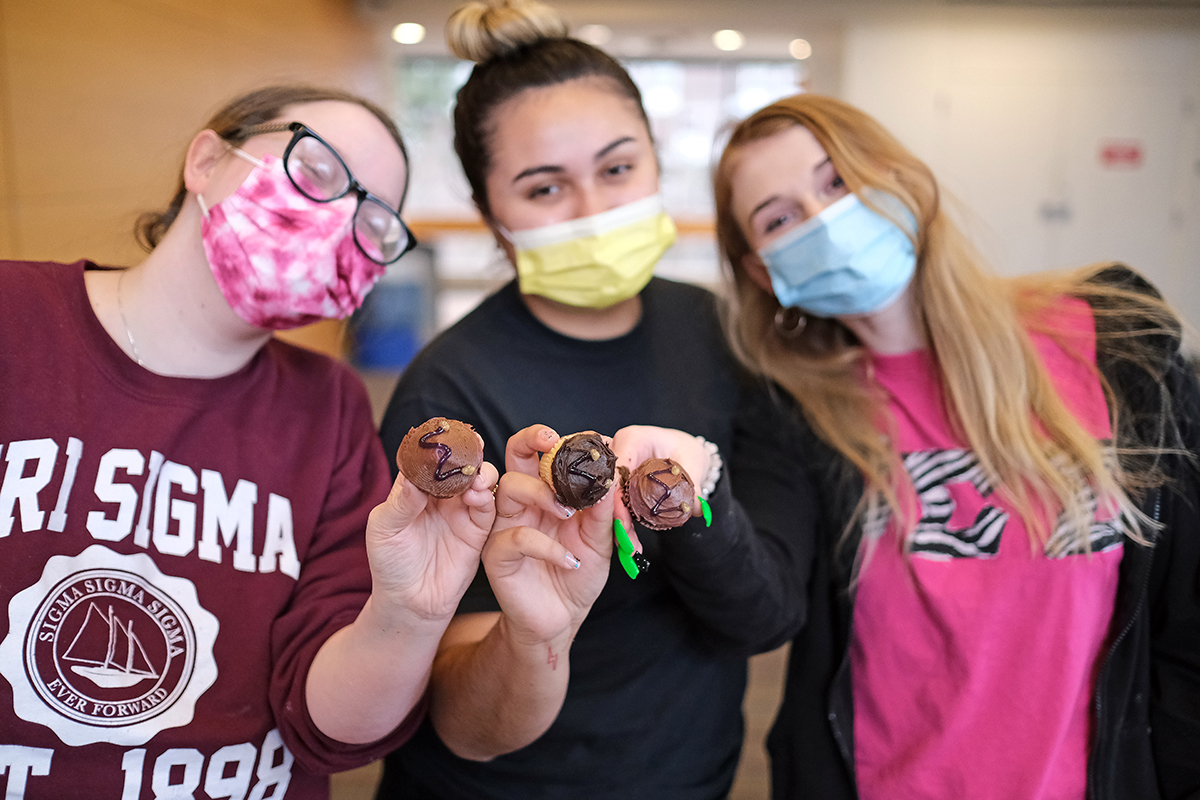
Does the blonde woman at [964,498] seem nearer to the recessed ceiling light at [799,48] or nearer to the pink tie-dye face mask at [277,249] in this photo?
the pink tie-dye face mask at [277,249]

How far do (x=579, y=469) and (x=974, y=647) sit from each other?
90 centimetres

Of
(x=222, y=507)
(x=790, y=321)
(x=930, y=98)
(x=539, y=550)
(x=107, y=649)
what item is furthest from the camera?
(x=930, y=98)

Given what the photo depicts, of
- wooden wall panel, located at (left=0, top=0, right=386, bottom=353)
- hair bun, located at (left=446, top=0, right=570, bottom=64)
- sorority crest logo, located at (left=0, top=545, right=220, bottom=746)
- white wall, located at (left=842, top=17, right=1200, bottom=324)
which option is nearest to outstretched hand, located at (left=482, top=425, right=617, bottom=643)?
sorority crest logo, located at (left=0, top=545, right=220, bottom=746)

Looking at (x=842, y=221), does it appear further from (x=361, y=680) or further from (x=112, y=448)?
(x=112, y=448)

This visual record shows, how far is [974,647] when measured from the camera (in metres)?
1.35

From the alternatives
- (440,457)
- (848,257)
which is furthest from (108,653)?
(848,257)

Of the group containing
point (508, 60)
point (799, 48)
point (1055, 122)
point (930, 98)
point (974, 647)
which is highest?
point (799, 48)

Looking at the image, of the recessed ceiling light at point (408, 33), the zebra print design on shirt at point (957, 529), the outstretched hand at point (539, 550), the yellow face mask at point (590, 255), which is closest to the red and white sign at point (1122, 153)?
the recessed ceiling light at point (408, 33)

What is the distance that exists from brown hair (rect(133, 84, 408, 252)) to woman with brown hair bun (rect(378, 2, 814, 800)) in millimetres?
227

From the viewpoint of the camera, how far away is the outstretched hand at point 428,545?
33.7 inches

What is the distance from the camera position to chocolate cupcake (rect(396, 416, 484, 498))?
79cm

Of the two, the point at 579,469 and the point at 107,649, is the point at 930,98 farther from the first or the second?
the point at 107,649

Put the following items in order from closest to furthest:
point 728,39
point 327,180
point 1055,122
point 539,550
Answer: point 539,550
point 327,180
point 1055,122
point 728,39

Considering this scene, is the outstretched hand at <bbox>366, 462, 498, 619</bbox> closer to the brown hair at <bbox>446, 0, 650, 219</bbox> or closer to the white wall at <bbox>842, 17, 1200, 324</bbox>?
the brown hair at <bbox>446, 0, 650, 219</bbox>
